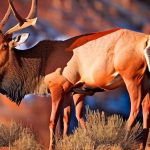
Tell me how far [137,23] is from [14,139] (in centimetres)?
218

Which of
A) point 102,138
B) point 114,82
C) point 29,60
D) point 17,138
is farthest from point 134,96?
point 17,138

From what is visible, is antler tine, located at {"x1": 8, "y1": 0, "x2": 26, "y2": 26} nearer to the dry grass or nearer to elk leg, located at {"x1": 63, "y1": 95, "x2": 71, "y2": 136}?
elk leg, located at {"x1": 63, "y1": 95, "x2": 71, "y2": 136}

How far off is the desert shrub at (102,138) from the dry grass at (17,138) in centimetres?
29

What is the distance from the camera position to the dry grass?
564 cm

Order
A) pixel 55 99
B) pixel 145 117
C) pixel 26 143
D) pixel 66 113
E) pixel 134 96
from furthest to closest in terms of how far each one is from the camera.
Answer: pixel 66 113 → pixel 55 99 → pixel 145 117 → pixel 26 143 → pixel 134 96

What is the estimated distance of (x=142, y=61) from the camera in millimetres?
5516

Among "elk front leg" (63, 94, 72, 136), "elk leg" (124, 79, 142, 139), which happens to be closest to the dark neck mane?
"elk front leg" (63, 94, 72, 136)

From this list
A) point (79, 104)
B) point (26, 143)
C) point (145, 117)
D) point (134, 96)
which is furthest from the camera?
point (79, 104)

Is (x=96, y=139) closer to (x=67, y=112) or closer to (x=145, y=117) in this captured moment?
(x=145, y=117)

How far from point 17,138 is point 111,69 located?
4.56 ft

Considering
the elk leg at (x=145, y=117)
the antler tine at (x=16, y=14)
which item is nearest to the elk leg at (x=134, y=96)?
the elk leg at (x=145, y=117)

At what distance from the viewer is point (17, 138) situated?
6.14 metres

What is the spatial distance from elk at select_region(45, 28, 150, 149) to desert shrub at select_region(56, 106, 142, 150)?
122mm

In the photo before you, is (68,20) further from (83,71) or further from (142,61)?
(142,61)
